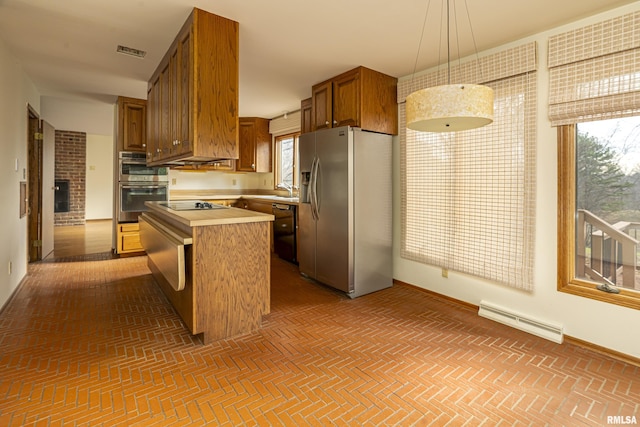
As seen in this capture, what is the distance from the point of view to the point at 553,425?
165 centimetres

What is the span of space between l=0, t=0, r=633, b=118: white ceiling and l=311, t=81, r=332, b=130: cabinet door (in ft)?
0.46

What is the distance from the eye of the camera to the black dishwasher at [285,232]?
487cm

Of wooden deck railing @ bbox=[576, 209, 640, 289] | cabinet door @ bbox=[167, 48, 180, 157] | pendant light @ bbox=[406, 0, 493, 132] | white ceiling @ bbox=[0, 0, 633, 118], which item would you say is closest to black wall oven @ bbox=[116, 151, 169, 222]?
white ceiling @ bbox=[0, 0, 633, 118]

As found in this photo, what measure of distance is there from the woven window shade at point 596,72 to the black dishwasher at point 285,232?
130 inches

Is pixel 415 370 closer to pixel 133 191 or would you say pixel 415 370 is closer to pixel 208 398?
pixel 208 398

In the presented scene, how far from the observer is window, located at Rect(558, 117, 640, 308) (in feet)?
7.63

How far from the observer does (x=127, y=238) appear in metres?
5.11

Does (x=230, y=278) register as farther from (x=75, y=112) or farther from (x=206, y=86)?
(x=75, y=112)

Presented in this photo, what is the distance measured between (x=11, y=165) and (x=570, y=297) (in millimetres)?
5188

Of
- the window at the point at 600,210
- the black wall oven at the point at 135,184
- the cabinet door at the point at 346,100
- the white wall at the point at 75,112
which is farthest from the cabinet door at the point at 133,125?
the window at the point at 600,210

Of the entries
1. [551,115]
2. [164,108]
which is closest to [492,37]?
[551,115]

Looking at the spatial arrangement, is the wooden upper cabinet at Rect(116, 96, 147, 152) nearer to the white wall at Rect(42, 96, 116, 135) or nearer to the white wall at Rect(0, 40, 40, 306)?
the white wall at Rect(42, 96, 116, 135)

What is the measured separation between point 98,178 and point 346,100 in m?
8.32

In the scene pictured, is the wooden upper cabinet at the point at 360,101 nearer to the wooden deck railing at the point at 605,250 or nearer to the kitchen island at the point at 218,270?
the kitchen island at the point at 218,270
